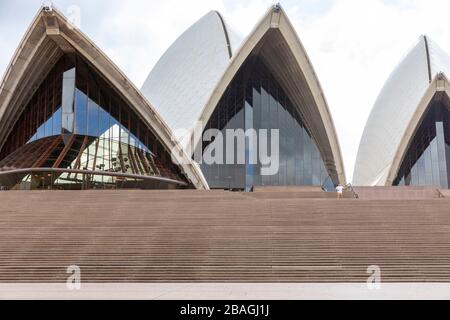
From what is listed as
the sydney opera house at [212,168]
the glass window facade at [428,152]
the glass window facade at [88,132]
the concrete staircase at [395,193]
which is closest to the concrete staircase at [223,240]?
the sydney opera house at [212,168]

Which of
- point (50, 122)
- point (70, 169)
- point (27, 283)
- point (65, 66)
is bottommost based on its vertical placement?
point (27, 283)

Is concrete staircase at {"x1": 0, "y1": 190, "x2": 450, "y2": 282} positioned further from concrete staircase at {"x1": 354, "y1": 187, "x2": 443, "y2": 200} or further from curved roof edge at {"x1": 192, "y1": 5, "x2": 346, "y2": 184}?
curved roof edge at {"x1": 192, "y1": 5, "x2": 346, "y2": 184}

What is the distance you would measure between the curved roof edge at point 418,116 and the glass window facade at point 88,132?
10.8 metres

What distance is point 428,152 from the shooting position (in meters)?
27.6

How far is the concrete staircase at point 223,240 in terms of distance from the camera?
8.98m

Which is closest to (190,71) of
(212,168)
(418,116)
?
(212,168)

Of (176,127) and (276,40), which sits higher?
(276,40)

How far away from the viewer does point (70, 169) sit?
21016mm

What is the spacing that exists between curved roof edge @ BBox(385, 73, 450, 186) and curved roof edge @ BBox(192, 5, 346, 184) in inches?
119

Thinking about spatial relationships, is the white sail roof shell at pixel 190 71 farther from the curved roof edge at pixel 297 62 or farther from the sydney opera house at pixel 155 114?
the curved roof edge at pixel 297 62
